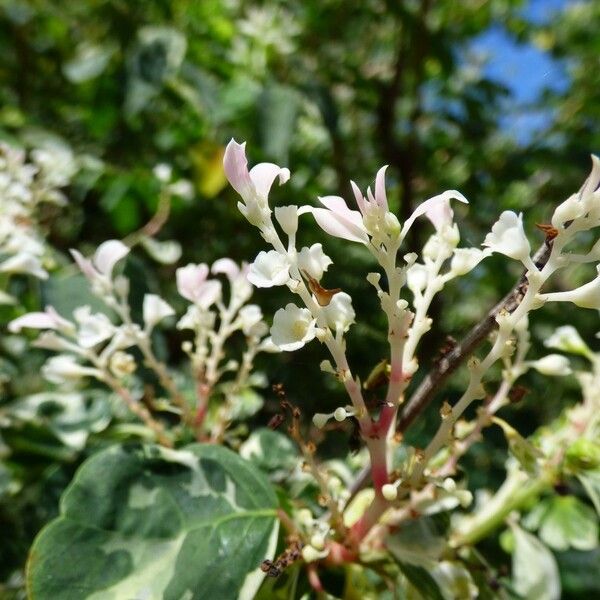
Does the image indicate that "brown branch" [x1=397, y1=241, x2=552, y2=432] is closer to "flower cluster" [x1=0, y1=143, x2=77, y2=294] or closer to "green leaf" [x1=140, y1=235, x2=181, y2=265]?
"flower cluster" [x1=0, y1=143, x2=77, y2=294]

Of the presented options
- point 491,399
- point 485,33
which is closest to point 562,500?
point 491,399

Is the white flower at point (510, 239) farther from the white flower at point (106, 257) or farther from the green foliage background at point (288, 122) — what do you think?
the green foliage background at point (288, 122)

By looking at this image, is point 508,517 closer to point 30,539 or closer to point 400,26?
point 30,539

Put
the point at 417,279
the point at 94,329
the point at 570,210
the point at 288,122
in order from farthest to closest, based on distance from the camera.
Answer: the point at 288,122 < the point at 94,329 < the point at 417,279 < the point at 570,210

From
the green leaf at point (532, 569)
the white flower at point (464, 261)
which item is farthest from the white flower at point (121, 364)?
the green leaf at point (532, 569)

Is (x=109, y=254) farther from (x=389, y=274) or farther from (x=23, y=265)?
(x=389, y=274)

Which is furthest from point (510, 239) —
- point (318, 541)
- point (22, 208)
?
point (22, 208)
